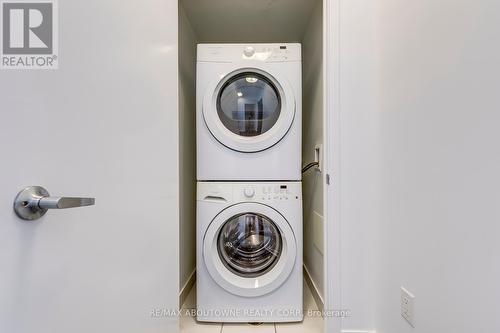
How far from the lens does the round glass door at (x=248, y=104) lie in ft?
5.28

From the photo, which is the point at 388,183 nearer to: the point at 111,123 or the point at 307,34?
the point at 111,123

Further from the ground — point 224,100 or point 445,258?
point 224,100

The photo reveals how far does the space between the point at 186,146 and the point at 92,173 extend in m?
1.24

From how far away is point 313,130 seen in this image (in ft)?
6.20

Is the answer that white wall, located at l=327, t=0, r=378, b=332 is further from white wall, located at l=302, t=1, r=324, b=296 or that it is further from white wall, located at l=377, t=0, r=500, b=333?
white wall, located at l=302, t=1, r=324, b=296

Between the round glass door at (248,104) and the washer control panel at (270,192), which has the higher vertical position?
the round glass door at (248,104)

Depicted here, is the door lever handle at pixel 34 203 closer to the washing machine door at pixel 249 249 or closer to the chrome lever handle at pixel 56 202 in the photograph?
the chrome lever handle at pixel 56 202

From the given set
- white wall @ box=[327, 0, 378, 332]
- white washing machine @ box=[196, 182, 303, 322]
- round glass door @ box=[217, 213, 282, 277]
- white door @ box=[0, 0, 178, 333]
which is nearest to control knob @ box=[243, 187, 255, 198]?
white washing machine @ box=[196, 182, 303, 322]

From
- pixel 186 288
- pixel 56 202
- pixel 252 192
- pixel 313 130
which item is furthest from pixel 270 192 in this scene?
pixel 56 202

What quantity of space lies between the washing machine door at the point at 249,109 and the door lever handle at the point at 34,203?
109 centimetres

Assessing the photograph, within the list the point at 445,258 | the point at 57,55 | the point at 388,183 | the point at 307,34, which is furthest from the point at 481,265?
the point at 307,34

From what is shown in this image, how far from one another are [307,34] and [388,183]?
1424mm

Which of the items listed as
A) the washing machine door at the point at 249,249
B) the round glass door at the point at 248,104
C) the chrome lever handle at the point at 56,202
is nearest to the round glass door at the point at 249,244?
the washing machine door at the point at 249,249

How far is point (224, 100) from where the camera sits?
162 cm
